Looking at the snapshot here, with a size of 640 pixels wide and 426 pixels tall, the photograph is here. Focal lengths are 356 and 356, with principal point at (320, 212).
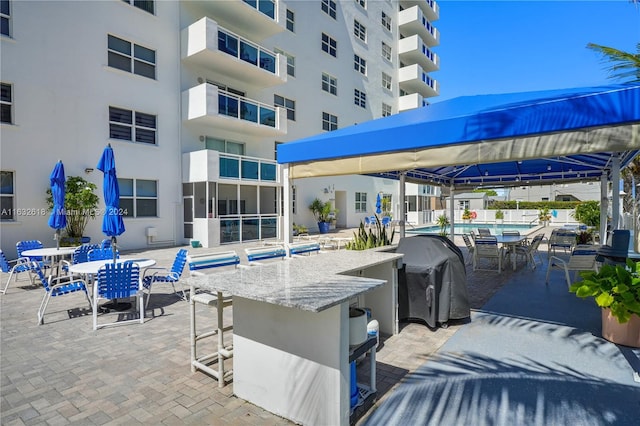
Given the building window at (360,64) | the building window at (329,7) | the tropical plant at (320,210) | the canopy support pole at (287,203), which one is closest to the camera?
the canopy support pole at (287,203)

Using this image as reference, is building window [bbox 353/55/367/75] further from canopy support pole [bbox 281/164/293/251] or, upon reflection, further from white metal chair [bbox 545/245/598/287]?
white metal chair [bbox 545/245/598/287]

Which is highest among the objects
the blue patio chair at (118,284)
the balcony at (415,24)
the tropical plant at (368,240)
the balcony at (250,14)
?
the balcony at (415,24)

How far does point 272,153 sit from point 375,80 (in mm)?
15050

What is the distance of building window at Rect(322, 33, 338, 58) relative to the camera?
2494cm

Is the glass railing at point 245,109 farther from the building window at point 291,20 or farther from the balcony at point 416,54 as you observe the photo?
the balcony at point 416,54

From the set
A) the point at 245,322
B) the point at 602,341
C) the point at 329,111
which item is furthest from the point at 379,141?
the point at 329,111

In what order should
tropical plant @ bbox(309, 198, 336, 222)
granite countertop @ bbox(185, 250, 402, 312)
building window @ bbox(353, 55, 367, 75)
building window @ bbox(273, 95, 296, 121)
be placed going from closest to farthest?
granite countertop @ bbox(185, 250, 402, 312)
building window @ bbox(273, 95, 296, 121)
tropical plant @ bbox(309, 198, 336, 222)
building window @ bbox(353, 55, 367, 75)

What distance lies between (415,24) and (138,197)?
102ft

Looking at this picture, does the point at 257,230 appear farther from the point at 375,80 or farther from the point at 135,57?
the point at 375,80

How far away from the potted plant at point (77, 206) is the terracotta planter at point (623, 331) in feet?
47.1

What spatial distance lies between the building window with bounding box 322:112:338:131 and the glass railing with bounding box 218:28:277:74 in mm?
6535

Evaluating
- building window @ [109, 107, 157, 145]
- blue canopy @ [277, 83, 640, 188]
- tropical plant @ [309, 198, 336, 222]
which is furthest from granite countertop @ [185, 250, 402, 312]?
tropical plant @ [309, 198, 336, 222]

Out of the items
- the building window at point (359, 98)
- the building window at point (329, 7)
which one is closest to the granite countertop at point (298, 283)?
the building window at point (329, 7)

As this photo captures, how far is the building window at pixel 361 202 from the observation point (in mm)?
28234
